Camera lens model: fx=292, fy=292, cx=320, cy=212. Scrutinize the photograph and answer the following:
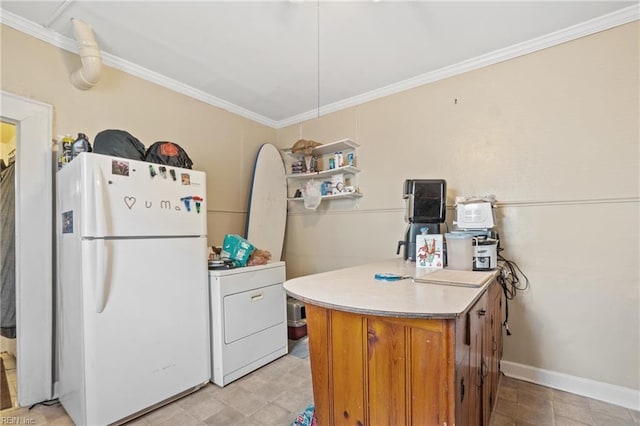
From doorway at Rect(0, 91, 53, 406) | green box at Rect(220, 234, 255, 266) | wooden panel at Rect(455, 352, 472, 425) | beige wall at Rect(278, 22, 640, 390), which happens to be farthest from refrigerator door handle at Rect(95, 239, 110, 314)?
beige wall at Rect(278, 22, 640, 390)

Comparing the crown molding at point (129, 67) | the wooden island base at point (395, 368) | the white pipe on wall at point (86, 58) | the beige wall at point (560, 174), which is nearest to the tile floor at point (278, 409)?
the beige wall at point (560, 174)

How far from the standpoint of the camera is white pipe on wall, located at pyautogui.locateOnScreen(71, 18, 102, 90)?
2.01 meters

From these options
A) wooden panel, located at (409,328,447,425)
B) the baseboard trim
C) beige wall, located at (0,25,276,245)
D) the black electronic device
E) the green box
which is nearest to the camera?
wooden panel, located at (409,328,447,425)

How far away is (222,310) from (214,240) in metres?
1.07

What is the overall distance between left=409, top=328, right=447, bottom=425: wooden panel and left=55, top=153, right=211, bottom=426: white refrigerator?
1695mm

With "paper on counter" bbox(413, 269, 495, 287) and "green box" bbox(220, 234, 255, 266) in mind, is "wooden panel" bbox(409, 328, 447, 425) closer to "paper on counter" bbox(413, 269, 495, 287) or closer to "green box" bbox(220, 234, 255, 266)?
"paper on counter" bbox(413, 269, 495, 287)

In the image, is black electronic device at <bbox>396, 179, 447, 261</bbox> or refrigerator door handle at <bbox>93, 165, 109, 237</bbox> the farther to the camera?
black electronic device at <bbox>396, 179, 447, 261</bbox>

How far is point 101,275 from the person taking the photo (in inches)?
66.8

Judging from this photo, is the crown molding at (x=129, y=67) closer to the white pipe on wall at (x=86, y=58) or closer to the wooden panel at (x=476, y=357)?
the white pipe on wall at (x=86, y=58)

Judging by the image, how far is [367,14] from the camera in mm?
1965

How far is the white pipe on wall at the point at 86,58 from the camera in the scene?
201cm

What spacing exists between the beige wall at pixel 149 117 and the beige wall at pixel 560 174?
6.40 feet

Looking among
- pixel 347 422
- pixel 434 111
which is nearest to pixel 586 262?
pixel 434 111

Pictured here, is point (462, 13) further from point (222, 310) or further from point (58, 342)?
point (58, 342)
